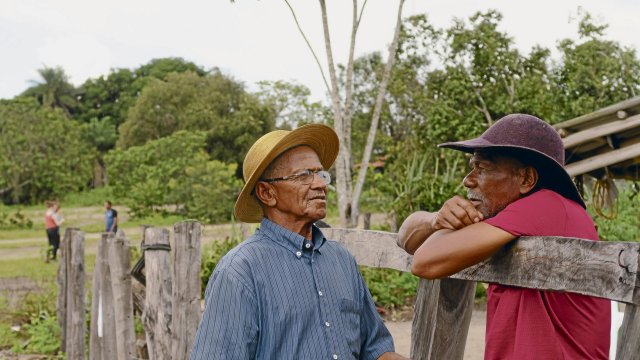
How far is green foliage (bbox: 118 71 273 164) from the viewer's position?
3556 cm

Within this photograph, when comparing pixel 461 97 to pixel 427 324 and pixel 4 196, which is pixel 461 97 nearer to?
pixel 427 324

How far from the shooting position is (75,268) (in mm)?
7531

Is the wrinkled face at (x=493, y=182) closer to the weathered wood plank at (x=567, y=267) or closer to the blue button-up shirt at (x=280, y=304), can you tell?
the weathered wood plank at (x=567, y=267)

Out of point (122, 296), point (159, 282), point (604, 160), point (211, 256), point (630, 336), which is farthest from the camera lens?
point (211, 256)

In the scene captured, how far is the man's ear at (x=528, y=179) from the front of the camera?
89.3 inches

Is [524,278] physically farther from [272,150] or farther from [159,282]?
[159,282]

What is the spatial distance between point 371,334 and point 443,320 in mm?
245

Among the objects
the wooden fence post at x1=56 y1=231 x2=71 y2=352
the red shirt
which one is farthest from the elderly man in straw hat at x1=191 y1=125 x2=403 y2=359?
the wooden fence post at x1=56 y1=231 x2=71 y2=352

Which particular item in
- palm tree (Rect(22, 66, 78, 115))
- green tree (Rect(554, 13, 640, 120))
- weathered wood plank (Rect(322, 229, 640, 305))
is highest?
palm tree (Rect(22, 66, 78, 115))

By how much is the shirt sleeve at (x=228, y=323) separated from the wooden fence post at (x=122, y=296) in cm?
362

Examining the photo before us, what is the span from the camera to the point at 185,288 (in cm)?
498

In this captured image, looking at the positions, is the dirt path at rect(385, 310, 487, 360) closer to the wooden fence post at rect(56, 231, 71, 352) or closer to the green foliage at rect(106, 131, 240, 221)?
the wooden fence post at rect(56, 231, 71, 352)

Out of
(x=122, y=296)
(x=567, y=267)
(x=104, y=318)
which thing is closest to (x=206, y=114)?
(x=104, y=318)

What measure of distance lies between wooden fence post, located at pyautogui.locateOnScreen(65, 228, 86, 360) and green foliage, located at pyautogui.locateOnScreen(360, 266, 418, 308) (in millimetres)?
4289
